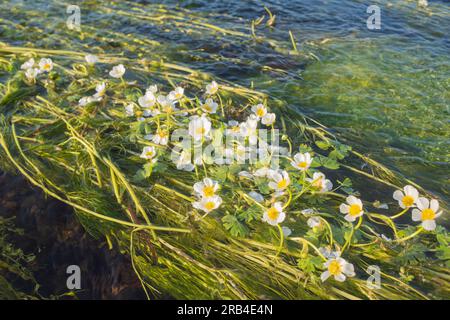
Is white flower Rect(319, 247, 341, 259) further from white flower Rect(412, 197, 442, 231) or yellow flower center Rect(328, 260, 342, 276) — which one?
white flower Rect(412, 197, 442, 231)

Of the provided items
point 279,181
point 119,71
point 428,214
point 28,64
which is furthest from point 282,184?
point 28,64

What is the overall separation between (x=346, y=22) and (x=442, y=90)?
1970 millimetres

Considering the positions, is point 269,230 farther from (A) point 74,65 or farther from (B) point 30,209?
(A) point 74,65

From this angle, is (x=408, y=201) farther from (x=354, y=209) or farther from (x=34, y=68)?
(x=34, y=68)

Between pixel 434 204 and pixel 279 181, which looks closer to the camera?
pixel 434 204

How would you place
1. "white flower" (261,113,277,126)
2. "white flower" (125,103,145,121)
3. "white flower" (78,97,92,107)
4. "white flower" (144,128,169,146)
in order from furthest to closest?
1. "white flower" (78,97,92,107)
2. "white flower" (125,103,145,121)
3. "white flower" (261,113,277,126)
4. "white flower" (144,128,169,146)

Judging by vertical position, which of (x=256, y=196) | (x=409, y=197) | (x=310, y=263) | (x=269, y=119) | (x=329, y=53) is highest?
(x=329, y=53)

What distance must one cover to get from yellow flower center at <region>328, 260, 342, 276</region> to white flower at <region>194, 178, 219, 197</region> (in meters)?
0.77

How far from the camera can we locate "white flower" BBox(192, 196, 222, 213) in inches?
87.1

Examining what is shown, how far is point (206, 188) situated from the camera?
2311mm

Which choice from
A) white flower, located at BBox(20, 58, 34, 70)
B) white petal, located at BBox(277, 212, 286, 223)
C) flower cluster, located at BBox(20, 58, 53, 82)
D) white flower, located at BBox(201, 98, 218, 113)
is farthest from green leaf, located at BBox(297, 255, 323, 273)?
white flower, located at BBox(20, 58, 34, 70)

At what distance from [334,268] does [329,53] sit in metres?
3.36

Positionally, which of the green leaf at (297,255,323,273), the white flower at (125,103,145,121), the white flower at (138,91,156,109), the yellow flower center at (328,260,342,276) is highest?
the white flower at (138,91,156,109)
